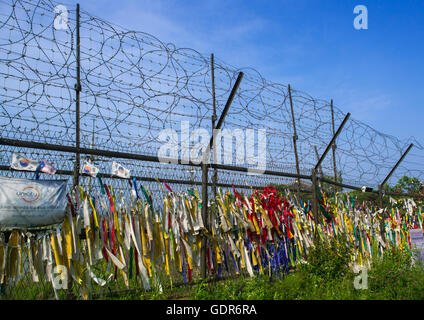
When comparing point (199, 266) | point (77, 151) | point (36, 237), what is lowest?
point (199, 266)

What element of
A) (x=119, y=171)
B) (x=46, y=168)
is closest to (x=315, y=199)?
(x=119, y=171)

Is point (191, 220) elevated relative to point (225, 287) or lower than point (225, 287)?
elevated

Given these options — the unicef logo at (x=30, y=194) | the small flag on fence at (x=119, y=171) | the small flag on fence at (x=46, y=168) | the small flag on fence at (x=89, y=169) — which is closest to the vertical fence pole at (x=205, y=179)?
the small flag on fence at (x=119, y=171)

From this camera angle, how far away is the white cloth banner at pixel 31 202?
2912 mm

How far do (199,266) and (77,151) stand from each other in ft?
5.93

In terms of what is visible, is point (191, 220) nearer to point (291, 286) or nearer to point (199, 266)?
point (199, 266)

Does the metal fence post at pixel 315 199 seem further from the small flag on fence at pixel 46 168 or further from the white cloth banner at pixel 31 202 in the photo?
the small flag on fence at pixel 46 168

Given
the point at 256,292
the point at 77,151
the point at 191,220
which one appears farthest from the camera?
the point at 191,220

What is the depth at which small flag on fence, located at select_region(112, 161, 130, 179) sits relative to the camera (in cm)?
354

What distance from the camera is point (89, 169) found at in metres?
3.44

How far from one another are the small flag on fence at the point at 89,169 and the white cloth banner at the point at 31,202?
9.0 inches
